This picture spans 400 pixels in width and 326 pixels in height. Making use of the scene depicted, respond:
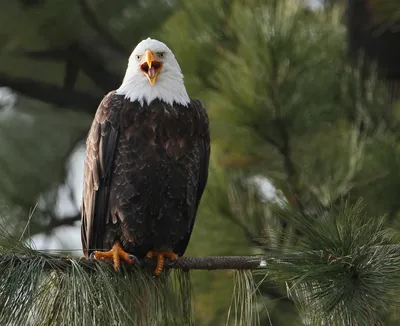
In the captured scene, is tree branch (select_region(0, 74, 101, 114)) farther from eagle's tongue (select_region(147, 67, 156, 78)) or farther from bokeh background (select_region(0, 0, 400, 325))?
eagle's tongue (select_region(147, 67, 156, 78))

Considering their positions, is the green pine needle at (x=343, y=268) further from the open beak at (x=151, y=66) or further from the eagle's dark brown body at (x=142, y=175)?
the open beak at (x=151, y=66)

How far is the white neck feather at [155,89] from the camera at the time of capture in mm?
2742

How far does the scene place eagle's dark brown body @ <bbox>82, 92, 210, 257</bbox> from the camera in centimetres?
261

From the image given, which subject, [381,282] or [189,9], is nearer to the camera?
[381,282]

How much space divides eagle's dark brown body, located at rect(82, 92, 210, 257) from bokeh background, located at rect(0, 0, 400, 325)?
263 mm

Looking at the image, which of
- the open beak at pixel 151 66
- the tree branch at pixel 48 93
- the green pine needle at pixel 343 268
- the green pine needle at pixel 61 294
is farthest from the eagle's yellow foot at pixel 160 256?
the tree branch at pixel 48 93

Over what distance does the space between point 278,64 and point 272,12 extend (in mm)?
190

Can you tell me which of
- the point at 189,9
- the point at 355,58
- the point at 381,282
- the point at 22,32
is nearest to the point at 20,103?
the point at 22,32

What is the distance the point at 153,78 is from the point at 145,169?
324mm

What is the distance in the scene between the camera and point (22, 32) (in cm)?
414

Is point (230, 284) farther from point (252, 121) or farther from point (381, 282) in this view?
point (381, 282)

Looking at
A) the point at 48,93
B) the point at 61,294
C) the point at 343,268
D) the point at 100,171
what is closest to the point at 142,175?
the point at 100,171

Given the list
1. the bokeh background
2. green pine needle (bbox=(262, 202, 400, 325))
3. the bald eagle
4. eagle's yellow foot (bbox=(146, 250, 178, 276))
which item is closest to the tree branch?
the bokeh background

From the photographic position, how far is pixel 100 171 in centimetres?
270
